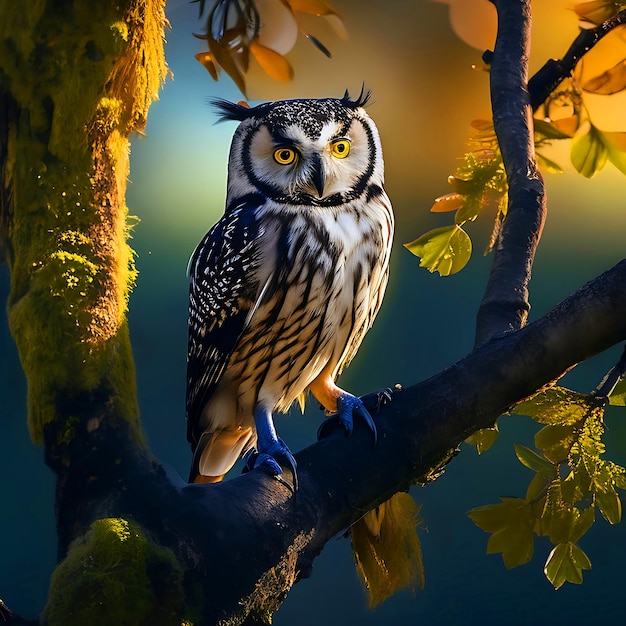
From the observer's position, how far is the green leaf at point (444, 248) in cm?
140

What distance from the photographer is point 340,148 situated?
3.92 feet

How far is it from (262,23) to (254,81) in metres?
0.26

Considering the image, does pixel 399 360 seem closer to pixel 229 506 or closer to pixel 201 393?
pixel 201 393

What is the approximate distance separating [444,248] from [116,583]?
916 mm

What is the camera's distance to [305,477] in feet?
2.72

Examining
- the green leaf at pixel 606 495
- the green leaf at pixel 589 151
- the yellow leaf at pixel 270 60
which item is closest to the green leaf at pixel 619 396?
the green leaf at pixel 606 495

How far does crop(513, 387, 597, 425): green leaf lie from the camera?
3.44 ft

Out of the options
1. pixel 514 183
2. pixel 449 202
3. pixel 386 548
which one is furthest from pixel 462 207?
pixel 386 548

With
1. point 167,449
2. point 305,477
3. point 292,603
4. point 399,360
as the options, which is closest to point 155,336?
point 167,449

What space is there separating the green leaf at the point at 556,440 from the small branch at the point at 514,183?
17 cm

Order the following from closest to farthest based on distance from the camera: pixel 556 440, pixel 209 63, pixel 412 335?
pixel 556 440 → pixel 209 63 → pixel 412 335

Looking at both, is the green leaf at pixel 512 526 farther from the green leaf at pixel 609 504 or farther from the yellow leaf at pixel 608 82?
the yellow leaf at pixel 608 82

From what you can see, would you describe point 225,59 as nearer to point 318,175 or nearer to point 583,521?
point 318,175

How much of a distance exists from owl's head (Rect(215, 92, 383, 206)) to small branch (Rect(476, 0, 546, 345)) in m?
0.22
